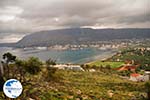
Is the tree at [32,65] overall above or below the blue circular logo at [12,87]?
below

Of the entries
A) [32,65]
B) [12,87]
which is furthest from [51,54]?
[12,87]

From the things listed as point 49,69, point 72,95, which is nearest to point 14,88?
point 72,95

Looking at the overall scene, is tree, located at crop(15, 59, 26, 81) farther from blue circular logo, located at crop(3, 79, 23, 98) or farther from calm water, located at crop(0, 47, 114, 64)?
blue circular logo, located at crop(3, 79, 23, 98)

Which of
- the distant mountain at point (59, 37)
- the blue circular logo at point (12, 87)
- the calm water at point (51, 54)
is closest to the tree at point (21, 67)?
the calm water at point (51, 54)

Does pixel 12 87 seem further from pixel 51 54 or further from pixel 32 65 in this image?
pixel 51 54

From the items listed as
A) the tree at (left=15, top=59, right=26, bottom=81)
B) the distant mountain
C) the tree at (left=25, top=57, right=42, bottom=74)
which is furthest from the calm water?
the distant mountain

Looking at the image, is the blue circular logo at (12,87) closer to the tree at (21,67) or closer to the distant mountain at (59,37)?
the tree at (21,67)

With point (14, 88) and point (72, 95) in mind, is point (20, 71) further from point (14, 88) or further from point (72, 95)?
point (14, 88)
